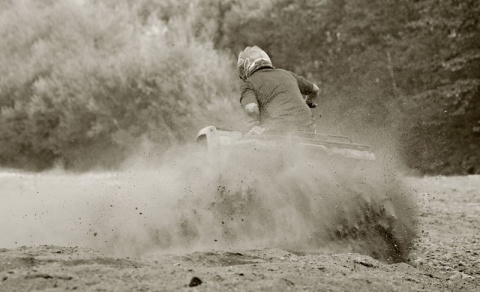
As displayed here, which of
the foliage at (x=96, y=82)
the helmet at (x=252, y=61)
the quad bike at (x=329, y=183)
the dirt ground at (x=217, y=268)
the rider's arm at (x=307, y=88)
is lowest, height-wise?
the dirt ground at (x=217, y=268)

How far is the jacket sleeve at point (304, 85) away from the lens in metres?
8.05

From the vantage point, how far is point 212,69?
57.6ft

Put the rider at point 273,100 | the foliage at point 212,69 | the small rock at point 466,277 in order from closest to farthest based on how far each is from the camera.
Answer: the small rock at point 466,277 → the rider at point 273,100 → the foliage at point 212,69

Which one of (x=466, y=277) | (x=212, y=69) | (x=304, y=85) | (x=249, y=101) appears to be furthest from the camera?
(x=212, y=69)

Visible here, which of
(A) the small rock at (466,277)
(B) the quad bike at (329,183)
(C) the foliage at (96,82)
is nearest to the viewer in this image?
(A) the small rock at (466,277)

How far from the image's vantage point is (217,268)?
436 centimetres

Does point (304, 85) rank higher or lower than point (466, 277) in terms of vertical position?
higher

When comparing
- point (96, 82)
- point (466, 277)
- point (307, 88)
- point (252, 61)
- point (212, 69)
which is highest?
point (96, 82)

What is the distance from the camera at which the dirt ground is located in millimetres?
3754

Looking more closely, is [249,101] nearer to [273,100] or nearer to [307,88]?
[273,100]

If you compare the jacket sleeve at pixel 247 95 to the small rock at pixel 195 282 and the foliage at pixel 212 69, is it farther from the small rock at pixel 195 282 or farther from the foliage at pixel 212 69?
the foliage at pixel 212 69

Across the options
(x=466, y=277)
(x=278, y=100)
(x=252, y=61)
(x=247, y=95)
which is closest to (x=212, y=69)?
(x=252, y=61)

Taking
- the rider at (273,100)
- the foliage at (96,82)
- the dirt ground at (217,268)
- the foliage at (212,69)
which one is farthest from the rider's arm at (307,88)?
the foliage at (96,82)

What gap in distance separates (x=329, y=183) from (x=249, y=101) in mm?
1465
